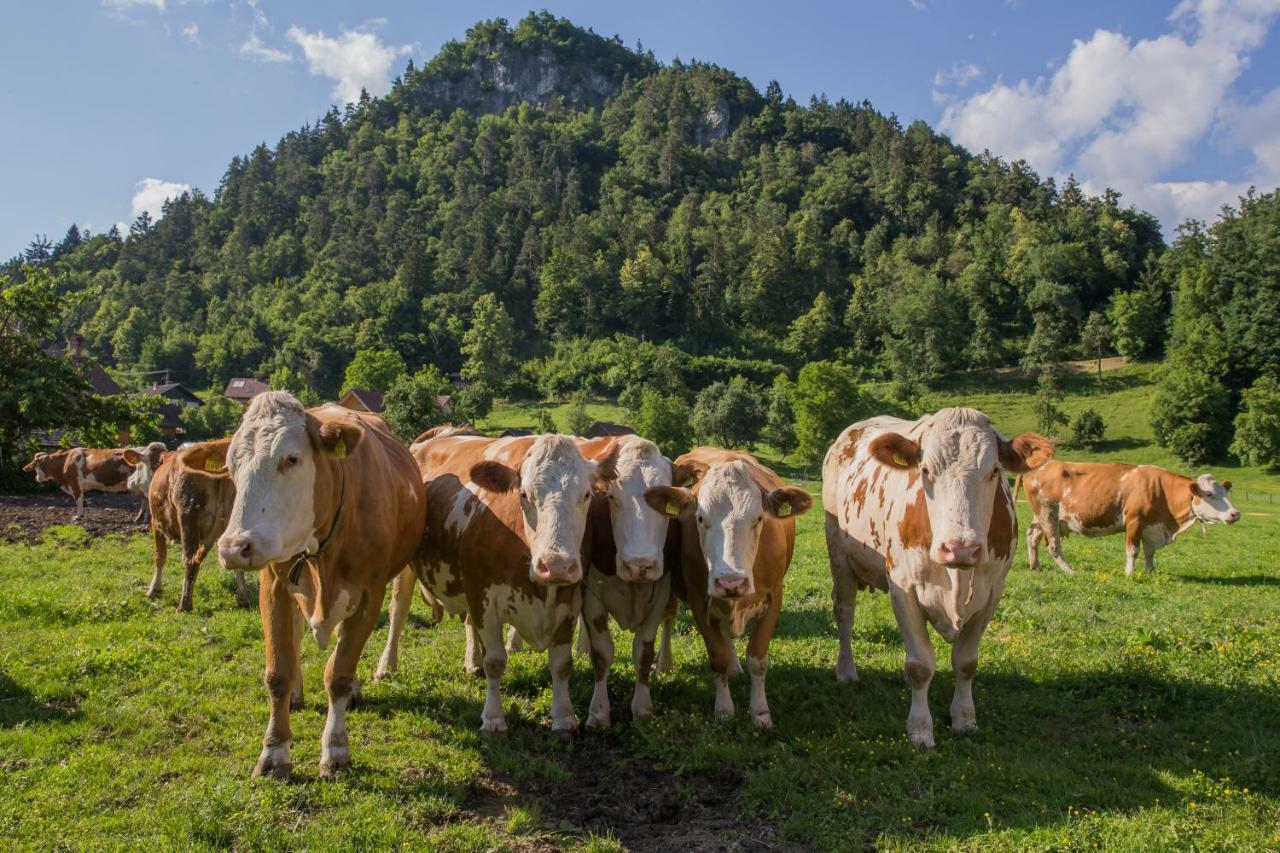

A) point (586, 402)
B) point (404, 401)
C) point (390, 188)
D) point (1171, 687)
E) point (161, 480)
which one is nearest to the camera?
point (1171, 687)

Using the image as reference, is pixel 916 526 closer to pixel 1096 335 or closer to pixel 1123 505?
pixel 1123 505

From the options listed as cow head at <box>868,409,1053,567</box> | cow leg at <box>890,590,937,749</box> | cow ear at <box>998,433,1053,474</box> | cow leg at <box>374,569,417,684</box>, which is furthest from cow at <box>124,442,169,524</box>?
cow ear at <box>998,433,1053,474</box>

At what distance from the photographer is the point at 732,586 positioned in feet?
19.0

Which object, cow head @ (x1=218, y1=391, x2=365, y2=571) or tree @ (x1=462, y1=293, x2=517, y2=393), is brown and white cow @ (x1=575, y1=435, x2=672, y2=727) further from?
tree @ (x1=462, y1=293, x2=517, y2=393)

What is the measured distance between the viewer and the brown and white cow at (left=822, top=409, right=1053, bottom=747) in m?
5.64

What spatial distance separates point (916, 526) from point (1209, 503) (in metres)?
13.2

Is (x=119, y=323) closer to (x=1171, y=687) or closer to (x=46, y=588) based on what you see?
(x=46, y=588)

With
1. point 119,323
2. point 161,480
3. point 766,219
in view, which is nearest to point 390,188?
point 119,323

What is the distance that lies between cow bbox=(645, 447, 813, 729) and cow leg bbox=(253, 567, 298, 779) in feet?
9.89

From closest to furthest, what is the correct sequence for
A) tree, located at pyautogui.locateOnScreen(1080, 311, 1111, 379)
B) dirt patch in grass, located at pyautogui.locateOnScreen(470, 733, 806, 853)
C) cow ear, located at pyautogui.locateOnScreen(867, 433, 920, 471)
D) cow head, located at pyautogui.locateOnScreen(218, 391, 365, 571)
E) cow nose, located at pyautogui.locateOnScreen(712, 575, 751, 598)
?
1. cow head, located at pyautogui.locateOnScreen(218, 391, 365, 571)
2. dirt patch in grass, located at pyautogui.locateOnScreen(470, 733, 806, 853)
3. cow nose, located at pyautogui.locateOnScreen(712, 575, 751, 598)
4. cow ear, located at pyautogui.locateOnScreen(867, 433, 920, 471)
5. tree, located at pyautogui.locateOnScreen(1080, 311, 1111, 379)

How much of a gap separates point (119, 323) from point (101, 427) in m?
134

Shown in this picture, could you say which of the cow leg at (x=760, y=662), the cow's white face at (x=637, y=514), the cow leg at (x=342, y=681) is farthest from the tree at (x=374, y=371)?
the cow leg at (x=760, y=662)

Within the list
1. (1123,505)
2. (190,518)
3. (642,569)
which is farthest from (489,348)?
(642,569)

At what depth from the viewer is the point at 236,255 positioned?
505ft
